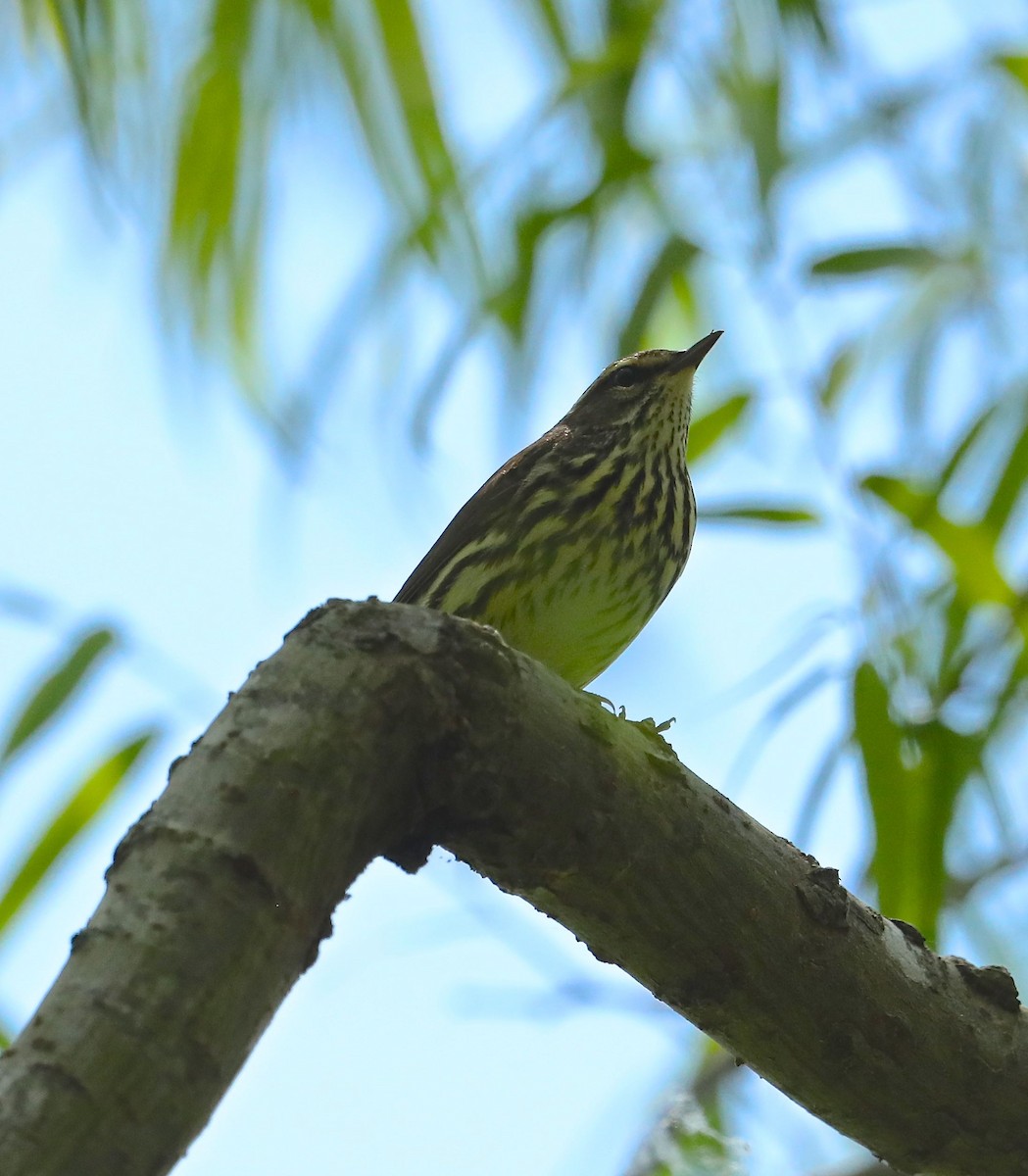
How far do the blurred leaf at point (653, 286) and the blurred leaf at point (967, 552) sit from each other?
857 mm

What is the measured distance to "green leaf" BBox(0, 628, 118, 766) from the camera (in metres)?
3.63

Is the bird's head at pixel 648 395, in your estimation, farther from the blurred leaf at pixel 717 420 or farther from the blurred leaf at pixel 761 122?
the blurred leaf at pixel 761 122

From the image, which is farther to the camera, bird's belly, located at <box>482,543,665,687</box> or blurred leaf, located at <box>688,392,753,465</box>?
blurred leaf, located at <box>688,392,753,465</box>

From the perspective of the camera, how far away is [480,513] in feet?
13.5

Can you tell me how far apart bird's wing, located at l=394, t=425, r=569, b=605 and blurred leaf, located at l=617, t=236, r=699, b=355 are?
1.46 feet

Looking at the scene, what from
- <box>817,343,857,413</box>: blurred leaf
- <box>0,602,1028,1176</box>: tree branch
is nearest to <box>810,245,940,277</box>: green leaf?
<box>817,343,857,413</box>: blurred leaf

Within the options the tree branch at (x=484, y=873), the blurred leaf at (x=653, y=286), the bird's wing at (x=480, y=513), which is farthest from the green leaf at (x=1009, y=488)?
the tree branch at (x=484, y=873)

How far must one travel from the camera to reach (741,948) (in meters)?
2.37

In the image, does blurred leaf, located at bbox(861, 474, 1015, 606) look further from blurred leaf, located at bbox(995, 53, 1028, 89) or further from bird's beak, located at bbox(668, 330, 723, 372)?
blurred leaf, located at bbox(995, 53, 1028, 89)

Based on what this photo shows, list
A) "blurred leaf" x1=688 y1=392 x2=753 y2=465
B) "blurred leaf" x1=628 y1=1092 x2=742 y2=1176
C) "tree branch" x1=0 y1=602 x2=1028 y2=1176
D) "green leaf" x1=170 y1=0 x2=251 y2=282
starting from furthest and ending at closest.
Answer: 1. "blurred leaf" x1=688 y1=392 x2=753 y2=465
2. "green leaf" x1=170 y1=0 x2=251 y2=282
3. "blurred leaf" x1=628 y1=1092 x2=742 y2=1176
4. "tree branch" x1=0 y1=602 x2=1028 y2=1176

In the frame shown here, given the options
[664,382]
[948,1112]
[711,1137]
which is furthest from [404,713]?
[664,382]

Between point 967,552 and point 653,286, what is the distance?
42.7 inches

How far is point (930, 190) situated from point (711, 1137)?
8.69 ft

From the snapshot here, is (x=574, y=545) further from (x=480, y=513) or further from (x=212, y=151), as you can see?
(x=212, y=151)
